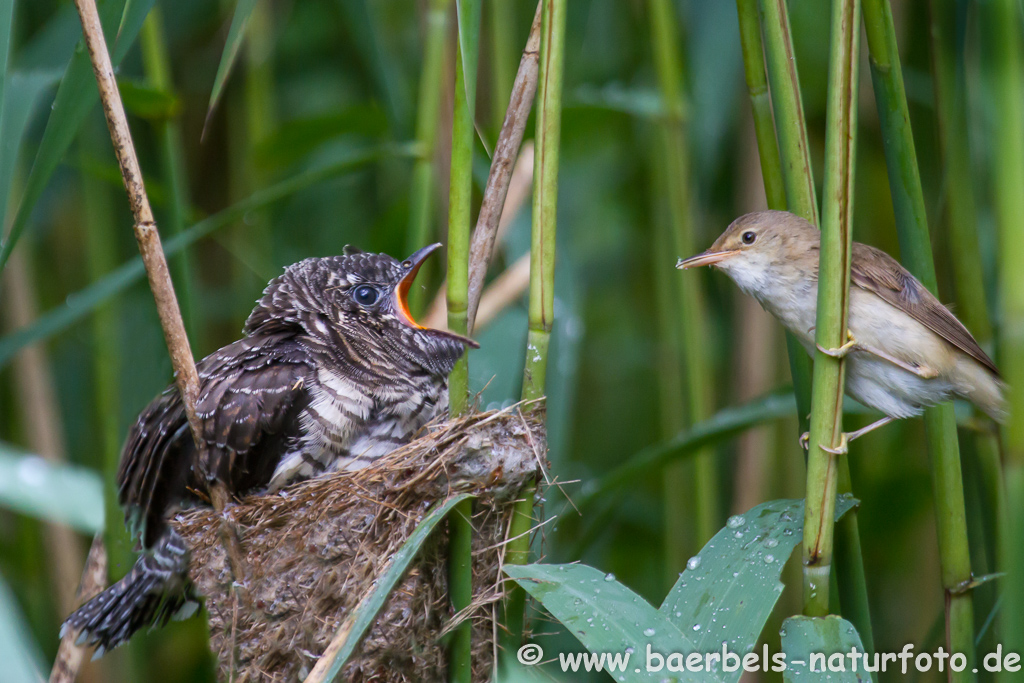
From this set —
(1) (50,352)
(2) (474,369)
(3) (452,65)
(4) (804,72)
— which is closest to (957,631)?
(2) (474,369)

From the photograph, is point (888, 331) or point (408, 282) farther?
point (408, 282)

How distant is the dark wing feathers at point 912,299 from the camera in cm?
159

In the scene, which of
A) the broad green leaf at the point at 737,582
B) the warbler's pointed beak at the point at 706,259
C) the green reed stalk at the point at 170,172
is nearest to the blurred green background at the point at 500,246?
the green reed stalk at the point at 170,172

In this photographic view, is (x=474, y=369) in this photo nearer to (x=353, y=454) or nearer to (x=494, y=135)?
(x=353, y=454)

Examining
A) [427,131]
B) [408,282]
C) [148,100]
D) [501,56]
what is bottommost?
[408,282]

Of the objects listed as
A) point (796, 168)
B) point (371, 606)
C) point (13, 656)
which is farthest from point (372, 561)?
point (796, 168)

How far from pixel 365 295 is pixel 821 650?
1.47 m

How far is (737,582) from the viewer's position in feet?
4.09

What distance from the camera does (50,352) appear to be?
3.33m

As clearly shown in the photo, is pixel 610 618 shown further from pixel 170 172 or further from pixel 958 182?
pixel 170 172

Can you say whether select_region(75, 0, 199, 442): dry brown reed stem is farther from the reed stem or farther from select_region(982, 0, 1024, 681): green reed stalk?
select_region(982, 0, 1024, 681): green reed stalk

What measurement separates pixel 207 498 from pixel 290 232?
1.79 metres

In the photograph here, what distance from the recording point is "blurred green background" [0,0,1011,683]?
2141 millimetres

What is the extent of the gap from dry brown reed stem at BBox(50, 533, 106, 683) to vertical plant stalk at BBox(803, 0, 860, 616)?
63.4 inches
